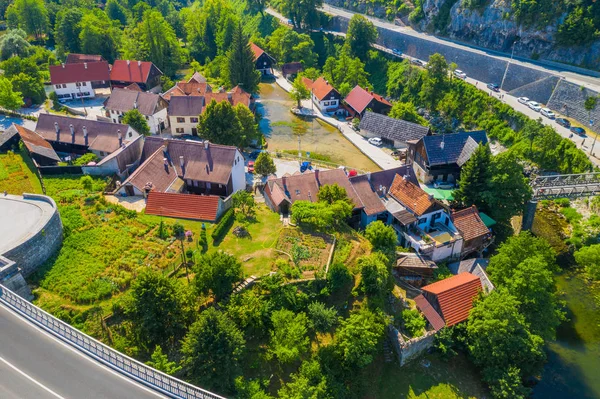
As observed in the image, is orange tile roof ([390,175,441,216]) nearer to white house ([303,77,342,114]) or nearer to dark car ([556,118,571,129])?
dark car ([556,118,571,129])

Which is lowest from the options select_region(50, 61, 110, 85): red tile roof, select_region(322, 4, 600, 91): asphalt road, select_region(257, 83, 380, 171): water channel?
select_region(257, 83, 380, 171): water channel

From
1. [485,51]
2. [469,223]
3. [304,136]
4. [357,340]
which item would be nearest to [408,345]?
[357,340]

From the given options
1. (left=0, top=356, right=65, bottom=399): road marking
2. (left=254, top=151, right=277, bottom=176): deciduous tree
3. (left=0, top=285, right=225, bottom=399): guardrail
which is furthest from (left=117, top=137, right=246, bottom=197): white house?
(left=0, top=356, right=65, bottom=399): road marking

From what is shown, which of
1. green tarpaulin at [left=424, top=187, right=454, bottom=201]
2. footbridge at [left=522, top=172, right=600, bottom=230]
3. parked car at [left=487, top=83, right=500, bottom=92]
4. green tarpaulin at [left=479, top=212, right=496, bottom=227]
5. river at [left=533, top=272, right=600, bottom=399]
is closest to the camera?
river at [left=533, top=272, right=600, bottom=399]

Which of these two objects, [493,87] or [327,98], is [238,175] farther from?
[493,87]

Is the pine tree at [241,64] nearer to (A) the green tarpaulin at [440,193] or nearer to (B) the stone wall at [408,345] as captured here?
(A) the green tarpaulin at [440,193]

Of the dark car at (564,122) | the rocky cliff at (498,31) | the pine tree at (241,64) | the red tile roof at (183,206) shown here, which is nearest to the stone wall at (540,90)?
the dark car at (564,122)

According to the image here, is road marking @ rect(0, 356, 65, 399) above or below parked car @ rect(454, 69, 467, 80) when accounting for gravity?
below
